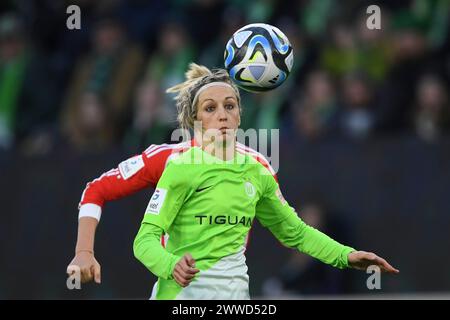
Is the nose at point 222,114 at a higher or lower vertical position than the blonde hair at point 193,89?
lower

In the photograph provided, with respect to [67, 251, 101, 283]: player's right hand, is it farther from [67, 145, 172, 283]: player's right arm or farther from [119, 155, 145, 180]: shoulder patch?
[119, 155, 145, 180]: shoulder patch

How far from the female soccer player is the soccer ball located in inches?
6.9

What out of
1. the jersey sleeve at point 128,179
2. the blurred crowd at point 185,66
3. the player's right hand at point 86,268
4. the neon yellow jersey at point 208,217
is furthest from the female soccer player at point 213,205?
the blurred crowd at point 185,66

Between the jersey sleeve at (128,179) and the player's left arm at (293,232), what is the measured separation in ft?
2.31

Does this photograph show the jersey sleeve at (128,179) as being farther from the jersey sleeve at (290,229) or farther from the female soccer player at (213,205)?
the jersey sleeve at (290,229)

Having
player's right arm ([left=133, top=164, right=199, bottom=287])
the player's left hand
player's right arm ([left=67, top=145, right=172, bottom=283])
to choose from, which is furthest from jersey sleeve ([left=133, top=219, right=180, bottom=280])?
the player's left hand

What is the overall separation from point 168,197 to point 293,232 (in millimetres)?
980

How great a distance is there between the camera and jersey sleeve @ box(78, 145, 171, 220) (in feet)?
25.1

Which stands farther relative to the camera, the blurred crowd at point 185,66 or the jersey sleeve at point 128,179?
the blurred crowd at point 185,66

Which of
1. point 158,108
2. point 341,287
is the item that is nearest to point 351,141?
point 341,287

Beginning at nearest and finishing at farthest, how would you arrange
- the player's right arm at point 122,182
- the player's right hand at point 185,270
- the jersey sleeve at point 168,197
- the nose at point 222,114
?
the player's right hand at point 185,270 → the jersey sleeve at point 168,197 → the nose at point 222,114 → the player's right arm at point 122,182

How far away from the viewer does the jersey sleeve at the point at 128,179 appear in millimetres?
7656

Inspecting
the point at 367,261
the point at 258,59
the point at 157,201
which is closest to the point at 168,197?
the point at 157,201

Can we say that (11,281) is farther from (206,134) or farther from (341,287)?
(206,134)
